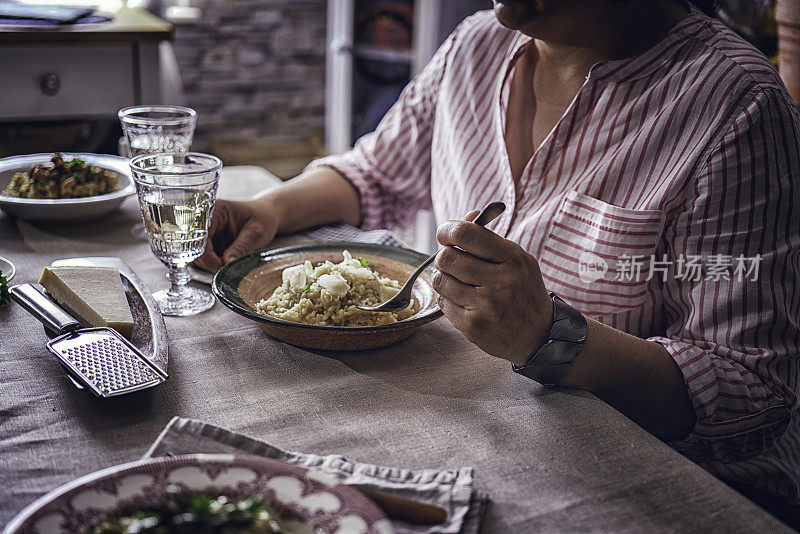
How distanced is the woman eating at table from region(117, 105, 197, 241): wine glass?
210 mm

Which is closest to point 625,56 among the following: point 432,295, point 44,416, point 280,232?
point 432,295

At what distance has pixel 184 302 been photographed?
1.07 m

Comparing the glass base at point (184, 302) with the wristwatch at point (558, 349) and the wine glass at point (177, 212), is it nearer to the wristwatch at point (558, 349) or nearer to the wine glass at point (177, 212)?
the wine glass at point (177, 212)

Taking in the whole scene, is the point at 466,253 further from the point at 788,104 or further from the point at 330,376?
the point at 788,104

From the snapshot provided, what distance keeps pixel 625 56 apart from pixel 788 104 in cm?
26

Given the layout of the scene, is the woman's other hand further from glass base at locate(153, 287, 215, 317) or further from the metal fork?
the metal fork

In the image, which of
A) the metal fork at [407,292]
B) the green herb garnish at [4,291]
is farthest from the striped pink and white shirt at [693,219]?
the green herb garnish at [4,291]

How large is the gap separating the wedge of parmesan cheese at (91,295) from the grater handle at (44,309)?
2cm

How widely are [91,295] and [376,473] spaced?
48 cm

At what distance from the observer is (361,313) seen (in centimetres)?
98

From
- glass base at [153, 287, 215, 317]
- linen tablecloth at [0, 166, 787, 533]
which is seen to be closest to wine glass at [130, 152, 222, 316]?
glass base at [153, 287, 215, 317]

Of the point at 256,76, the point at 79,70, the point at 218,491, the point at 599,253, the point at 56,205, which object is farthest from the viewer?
the point at 256,76

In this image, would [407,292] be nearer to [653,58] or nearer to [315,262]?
[315,262]

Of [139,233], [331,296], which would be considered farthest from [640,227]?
[139,233]
